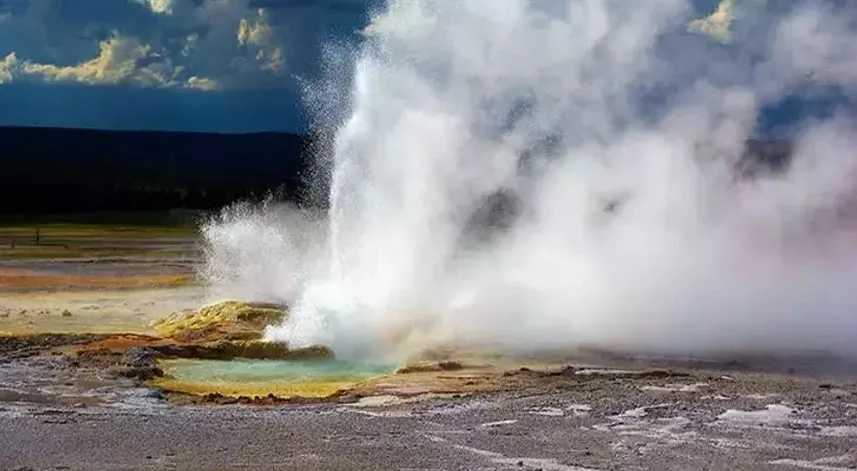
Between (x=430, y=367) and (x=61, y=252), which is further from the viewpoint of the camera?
(x=61, y=252)

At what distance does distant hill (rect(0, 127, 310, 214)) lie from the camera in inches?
2243

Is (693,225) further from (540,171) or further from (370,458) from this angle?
(370,458)

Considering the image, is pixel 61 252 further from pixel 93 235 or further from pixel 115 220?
pixel 115 220

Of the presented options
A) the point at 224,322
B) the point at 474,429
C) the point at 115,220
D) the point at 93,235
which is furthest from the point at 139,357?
the point at 115,220

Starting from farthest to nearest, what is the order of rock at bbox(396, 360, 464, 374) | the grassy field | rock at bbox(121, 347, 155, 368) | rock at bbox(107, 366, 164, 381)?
1. the grassy field
2. rock at bbox(121, 347, 155, 368)
3. rock at bbox(396, 360, 464, 374)
4. rock at bbox(107, 366, 164, 381)

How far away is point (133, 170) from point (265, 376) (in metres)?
61.1

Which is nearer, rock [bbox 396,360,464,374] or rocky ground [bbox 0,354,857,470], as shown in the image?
rocky ground [bbox 0,354,857,470]

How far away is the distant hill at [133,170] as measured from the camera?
57.0 metres

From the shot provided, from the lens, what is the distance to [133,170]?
72500mm

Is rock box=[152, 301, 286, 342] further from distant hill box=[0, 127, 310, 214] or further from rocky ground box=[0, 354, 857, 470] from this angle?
distant hill box=[0, 127, 310, 214]

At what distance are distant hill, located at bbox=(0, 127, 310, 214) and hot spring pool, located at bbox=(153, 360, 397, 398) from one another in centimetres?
4160

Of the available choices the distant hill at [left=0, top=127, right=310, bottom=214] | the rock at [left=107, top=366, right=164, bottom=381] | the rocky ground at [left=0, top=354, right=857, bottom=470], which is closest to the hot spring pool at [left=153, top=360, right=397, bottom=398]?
the rock at [left=107, top=366, right=164, bottom=381]

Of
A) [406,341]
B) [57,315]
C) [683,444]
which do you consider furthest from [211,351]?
[683,444]

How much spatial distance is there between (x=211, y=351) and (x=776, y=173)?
9.75 meters
